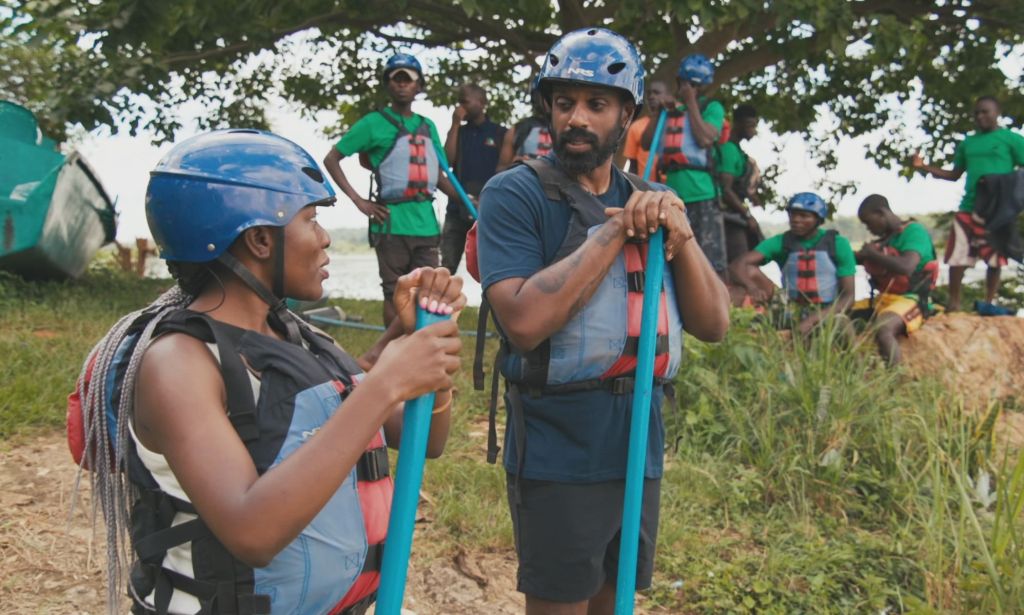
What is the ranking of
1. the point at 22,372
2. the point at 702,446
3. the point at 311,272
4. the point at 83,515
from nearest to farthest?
the point at 311,272, the point at 83,515, the point at 702,446, the point at 22,372

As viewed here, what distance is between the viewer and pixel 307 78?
11.7 m

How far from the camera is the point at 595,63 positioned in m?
2.49

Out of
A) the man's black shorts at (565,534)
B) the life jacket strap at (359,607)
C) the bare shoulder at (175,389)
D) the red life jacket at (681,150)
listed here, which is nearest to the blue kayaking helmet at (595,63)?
the man's black shorts at (565,534)

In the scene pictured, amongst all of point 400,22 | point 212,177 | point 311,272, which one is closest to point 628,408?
point 311,272

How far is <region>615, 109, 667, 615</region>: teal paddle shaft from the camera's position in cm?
229

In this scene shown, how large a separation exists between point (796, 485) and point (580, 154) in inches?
121

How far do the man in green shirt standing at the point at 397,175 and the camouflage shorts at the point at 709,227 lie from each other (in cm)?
197

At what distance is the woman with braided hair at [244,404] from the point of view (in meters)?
1.60

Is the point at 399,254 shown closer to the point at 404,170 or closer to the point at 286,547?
the point at 404,170

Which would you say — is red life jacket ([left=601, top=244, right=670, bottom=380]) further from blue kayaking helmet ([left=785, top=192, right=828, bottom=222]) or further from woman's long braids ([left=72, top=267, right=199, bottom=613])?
blue kayaking helmet ([left=785, top=192, right=828, bottom=222])

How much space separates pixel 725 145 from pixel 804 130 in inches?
176

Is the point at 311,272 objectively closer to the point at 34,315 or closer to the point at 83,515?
the point at 83,515

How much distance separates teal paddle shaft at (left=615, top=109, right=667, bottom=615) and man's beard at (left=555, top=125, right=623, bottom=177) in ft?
0.93

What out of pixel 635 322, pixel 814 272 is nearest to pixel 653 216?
pixel 635 322
